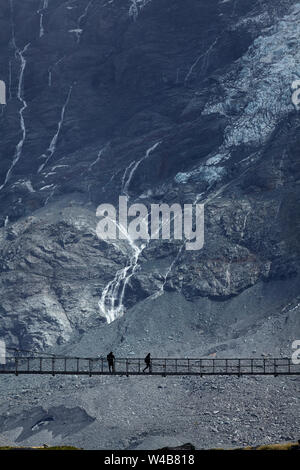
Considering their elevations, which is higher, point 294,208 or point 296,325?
point 294,208

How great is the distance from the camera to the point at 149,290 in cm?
19975

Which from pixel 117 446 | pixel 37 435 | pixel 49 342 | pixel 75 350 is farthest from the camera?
pixel 49 342

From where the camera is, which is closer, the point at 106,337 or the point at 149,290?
the point at 106,337

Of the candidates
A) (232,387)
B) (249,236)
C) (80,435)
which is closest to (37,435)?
(80,435)

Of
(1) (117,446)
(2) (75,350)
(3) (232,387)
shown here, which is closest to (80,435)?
(1) (117,446)

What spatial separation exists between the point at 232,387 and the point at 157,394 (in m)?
9.99

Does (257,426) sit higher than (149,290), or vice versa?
(149,290)

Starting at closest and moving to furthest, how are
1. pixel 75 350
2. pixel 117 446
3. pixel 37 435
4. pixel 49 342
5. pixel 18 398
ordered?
pixel 117 446
pixel 37 435
pixel 18 398
pixel 75 350
pixel 49 342

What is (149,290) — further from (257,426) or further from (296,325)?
(257,426)

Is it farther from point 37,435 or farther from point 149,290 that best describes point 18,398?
point 149,290

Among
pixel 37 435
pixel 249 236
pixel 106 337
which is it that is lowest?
pixel 37 435

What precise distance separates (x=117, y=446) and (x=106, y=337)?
4971 cm

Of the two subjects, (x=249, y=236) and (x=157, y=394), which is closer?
(x=157, y=394)

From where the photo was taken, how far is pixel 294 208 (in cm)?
19938
